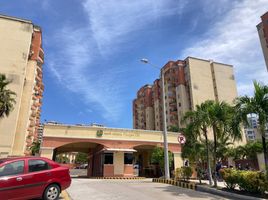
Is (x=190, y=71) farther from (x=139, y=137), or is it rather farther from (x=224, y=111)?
(x=224, y=111)

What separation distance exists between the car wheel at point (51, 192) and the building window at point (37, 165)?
647mm

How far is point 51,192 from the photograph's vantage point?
7.83 meters

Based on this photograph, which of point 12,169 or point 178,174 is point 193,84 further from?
point 12,169

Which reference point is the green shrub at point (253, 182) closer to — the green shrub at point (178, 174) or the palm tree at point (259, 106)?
the palm tree at point (259, 106)

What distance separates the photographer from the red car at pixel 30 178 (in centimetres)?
678

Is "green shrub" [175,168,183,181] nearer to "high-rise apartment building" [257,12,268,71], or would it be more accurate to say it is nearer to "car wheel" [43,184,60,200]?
"car wheel" [43,184,60,200]

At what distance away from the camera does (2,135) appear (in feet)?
125

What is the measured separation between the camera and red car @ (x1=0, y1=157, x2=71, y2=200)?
6781 mm

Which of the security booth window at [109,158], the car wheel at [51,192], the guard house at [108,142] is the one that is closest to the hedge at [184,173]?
the guard house at [108,142]

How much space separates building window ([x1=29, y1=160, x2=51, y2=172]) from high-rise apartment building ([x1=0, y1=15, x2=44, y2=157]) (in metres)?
34.3

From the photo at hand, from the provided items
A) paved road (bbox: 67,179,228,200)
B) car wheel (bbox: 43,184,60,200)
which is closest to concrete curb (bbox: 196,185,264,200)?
paved road (bbox: 67,179,228,200)

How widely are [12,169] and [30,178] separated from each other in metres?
0.60

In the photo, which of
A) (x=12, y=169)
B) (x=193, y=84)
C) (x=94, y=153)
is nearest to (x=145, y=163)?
(x=94, y=153)

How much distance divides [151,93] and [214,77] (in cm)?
2397
